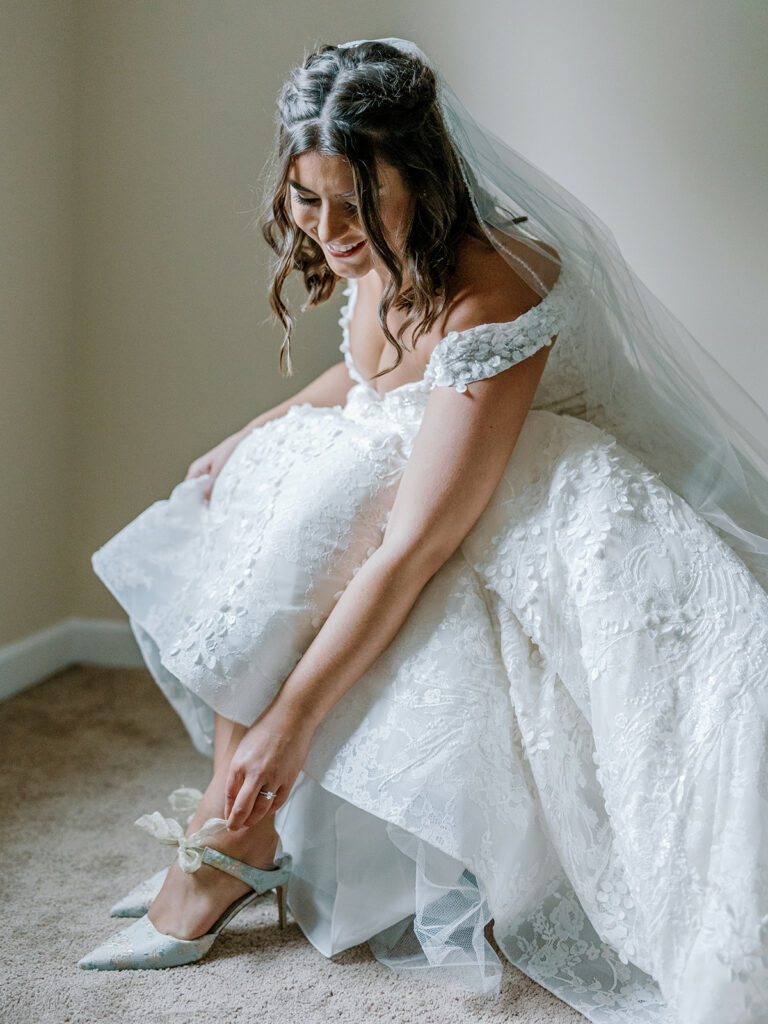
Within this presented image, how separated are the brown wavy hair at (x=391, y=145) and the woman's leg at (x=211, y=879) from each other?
1.82 ft

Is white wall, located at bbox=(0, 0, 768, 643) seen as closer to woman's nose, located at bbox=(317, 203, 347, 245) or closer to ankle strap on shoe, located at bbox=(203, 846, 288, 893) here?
woman's nose, located at bbox=(317, 203, 347, 245)

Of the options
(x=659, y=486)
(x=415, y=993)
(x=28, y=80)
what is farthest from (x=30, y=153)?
(x=415, y=993)

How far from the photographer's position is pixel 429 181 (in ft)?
3.69

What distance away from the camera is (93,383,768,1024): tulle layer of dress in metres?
0.93

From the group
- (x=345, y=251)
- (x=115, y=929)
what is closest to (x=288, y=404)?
(x=345, y=251)

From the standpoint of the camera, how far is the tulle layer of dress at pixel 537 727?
→ 36.5 inches

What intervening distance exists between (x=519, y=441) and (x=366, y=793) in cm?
45

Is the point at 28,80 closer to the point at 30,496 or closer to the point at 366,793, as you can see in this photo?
the point at 30,496

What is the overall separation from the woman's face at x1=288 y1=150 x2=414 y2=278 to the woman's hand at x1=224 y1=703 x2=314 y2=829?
0.54 m

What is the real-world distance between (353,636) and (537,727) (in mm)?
223

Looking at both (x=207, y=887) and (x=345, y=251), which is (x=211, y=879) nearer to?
(x=207, y=887)

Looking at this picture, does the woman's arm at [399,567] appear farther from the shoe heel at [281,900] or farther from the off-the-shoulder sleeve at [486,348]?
the shoe heel at [281,900]

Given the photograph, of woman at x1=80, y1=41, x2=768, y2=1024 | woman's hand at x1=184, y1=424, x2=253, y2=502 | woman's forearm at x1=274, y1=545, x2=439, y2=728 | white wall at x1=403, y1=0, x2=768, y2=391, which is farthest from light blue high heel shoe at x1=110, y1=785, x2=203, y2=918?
white wall at x1=403, y1=0, x2=768, y2=391

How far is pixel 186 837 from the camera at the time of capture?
3.59 ft
